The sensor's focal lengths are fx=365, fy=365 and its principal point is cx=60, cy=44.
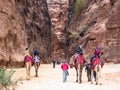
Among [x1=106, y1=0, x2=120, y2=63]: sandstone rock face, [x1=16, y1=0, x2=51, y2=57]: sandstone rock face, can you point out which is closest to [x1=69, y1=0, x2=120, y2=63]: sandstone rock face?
[x1=106, y1=0, x2=120, y2=63]: sandstone rock face

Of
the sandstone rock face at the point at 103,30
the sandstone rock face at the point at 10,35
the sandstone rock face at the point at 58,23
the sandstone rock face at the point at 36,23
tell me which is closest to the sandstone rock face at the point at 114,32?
the sandstone rock face at the point at 103,30

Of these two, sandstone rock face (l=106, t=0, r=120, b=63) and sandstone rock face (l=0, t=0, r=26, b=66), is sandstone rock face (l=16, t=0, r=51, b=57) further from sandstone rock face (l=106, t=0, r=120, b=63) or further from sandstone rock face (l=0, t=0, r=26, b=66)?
sandstone rock face (l=106, t=0, r=120, b=63)

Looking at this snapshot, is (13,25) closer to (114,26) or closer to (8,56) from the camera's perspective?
(8,56)

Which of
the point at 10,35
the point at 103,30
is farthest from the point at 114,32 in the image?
the point at 10,35

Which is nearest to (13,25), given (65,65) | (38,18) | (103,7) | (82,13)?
(65,65)

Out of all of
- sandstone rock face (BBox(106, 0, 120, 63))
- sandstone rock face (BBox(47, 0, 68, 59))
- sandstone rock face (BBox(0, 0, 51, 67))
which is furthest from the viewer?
sandstone rock face (BBox(47, 0, 68, 59))

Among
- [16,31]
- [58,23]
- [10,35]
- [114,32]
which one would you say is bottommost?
[58,23]

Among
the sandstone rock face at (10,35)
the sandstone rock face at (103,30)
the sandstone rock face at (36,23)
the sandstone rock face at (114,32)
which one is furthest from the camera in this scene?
the sandstone rock face at (36,23)

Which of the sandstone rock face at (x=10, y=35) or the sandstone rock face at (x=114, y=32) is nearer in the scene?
the sandstone rock face at (x=10, y=35)

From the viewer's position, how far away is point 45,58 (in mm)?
50969

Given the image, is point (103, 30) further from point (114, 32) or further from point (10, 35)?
point (10, 35)

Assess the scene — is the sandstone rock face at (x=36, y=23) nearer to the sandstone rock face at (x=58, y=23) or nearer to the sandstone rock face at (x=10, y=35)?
the sandstone rock face at (x=10, y=35)

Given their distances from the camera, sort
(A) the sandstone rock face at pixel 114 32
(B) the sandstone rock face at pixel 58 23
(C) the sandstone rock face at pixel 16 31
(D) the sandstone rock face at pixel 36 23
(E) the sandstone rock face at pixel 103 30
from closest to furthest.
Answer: (C) the sandstone rock face at pixel 16 31
(A) the sandstone rock face at pixel 114 32
(E) the sandstone rock face at pixel 103 30
(D) the sandstone rock face at pixel 36 23
(B) the sandstone rock face at pixel 58 23

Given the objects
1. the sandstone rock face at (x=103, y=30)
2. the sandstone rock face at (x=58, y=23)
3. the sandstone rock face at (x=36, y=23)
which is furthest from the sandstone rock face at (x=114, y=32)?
the sandstone rock face at (x=58, y=23)
